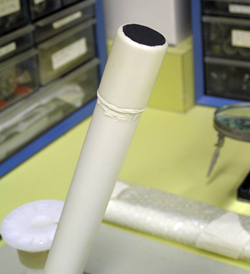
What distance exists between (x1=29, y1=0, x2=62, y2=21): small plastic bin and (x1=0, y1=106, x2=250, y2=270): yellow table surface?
0.49 metres

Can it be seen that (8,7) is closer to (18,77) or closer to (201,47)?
(18,77)

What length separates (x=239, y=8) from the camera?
69.5 inches

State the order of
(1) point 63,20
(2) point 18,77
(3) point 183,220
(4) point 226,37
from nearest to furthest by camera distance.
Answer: (3) point 183,220
(2) point 18,77
(1) point 63,20
(4) point 226,37

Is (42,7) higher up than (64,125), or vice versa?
(42,7)

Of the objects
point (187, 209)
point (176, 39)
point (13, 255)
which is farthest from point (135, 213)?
point (176, 39)

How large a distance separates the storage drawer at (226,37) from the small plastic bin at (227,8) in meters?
0.02

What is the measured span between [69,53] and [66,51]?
22 mm

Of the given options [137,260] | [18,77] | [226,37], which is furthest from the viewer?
[226,37]

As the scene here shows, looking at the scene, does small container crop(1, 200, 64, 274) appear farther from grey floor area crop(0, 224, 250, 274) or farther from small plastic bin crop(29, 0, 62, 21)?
small plastic bin crop(29, 0, 62, 21)

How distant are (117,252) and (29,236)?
236 millimetres

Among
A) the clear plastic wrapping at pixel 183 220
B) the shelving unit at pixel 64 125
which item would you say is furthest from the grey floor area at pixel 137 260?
the shelving unit at pixel 64 125

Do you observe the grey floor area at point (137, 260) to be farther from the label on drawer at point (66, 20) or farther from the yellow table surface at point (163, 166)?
the label on drawer at point (66, 20)

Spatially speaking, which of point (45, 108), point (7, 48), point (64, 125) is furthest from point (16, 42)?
point (64, 125)

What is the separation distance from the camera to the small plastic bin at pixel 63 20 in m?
1.68
